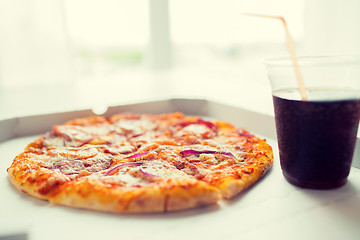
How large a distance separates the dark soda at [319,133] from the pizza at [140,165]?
173mm

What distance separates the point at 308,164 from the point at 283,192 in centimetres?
12

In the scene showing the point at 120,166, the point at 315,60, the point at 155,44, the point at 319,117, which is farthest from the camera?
the point at 155,44

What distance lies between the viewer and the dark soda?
876 mm

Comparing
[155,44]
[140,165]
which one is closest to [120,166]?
[140,165]

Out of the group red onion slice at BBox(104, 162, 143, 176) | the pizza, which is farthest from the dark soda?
red onion slice at BBox(104, 162, 143, 176)

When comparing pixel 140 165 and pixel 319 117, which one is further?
pixel 140 165

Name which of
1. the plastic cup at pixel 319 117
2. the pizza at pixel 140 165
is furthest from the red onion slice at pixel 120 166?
the plastic cup at pixel 319 117

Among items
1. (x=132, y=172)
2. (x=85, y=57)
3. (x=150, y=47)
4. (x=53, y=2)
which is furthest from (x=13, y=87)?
(x=132, y=172)

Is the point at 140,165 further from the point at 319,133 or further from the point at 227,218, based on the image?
the point at 319,133

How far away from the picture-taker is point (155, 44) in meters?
4.15

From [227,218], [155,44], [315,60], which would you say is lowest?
[227,218]

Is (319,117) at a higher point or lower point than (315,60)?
lower

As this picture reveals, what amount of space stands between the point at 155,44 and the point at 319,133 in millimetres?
3456

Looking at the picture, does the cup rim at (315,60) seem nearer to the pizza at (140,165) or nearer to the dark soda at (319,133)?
the dark soda at (319,133)
